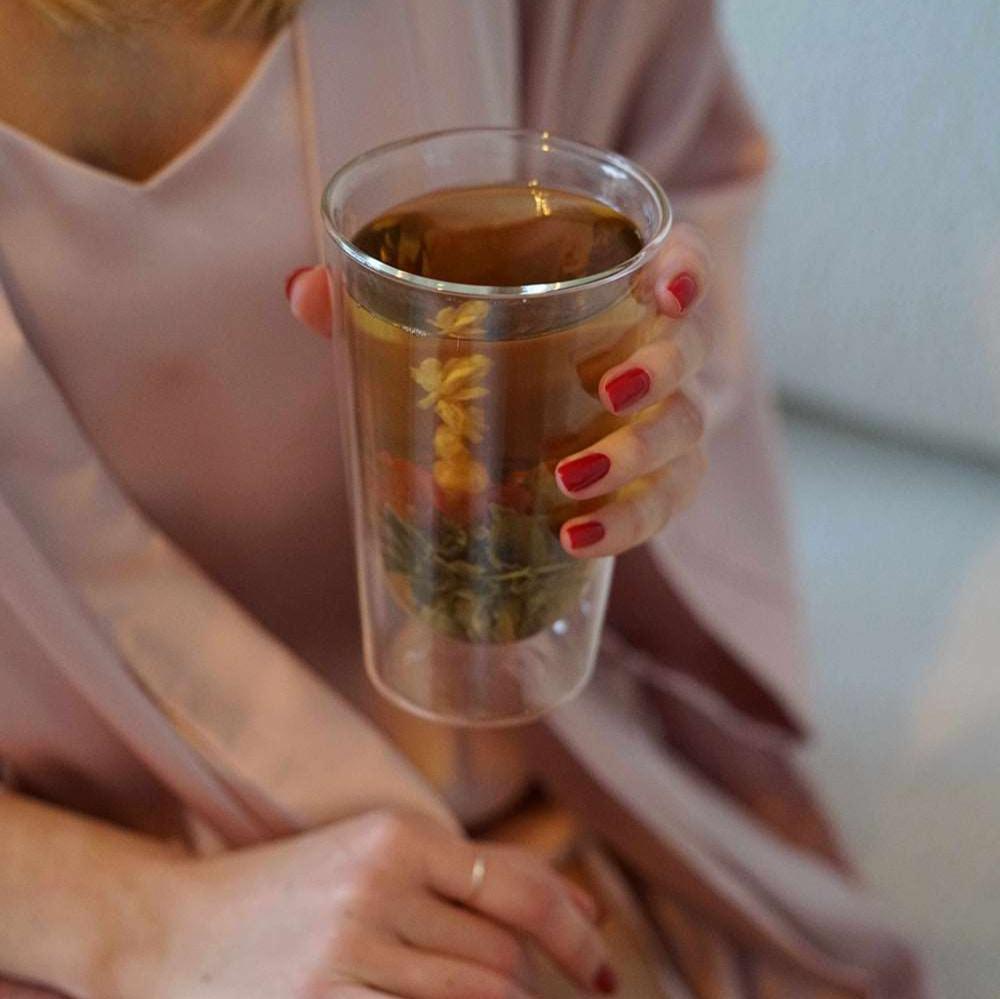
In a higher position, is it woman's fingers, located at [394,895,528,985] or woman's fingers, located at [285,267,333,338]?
woman's fingers, located at [285,267,333,338]

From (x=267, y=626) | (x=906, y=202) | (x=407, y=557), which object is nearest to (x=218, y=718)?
(x=267, y=626)

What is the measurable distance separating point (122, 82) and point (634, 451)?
284 millimetres

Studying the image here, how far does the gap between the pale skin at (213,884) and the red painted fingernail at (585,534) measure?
3cm

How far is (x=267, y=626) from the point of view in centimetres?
67

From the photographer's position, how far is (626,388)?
1.27 ft

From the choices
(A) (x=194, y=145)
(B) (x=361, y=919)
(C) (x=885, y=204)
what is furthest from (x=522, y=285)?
(C) (x=885, y=204)

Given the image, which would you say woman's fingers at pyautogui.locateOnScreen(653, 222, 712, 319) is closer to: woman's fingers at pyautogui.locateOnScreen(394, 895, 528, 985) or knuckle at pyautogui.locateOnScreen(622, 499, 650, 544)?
knuckle at pyautogui.locateOnScreen(622, 499, 650, 544)

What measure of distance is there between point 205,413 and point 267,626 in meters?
0.16

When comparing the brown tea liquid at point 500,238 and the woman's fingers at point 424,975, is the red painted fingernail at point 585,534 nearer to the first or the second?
the brown tea liquid at point 500,238

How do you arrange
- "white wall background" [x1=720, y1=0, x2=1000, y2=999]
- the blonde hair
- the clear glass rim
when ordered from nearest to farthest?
the clear glass rim < the blonde hair < "white wall background" [x1=720, y1=0, x2=1000, y2=999]

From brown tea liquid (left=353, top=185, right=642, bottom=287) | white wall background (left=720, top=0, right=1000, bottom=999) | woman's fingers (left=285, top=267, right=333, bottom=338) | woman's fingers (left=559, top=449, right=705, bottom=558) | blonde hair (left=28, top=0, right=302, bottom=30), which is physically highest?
blonde hair (left=28, top=0, right=302, bottom=30)

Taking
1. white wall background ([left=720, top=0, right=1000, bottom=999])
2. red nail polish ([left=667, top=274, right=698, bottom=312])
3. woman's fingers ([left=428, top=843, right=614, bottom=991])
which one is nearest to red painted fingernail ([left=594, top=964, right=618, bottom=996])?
woman's fingers ([left=428, top=843, right=614, bottom=991])

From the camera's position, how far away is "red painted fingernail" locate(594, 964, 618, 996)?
24.1 inches

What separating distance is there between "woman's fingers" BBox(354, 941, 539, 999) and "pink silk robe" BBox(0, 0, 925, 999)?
0.28 ft
